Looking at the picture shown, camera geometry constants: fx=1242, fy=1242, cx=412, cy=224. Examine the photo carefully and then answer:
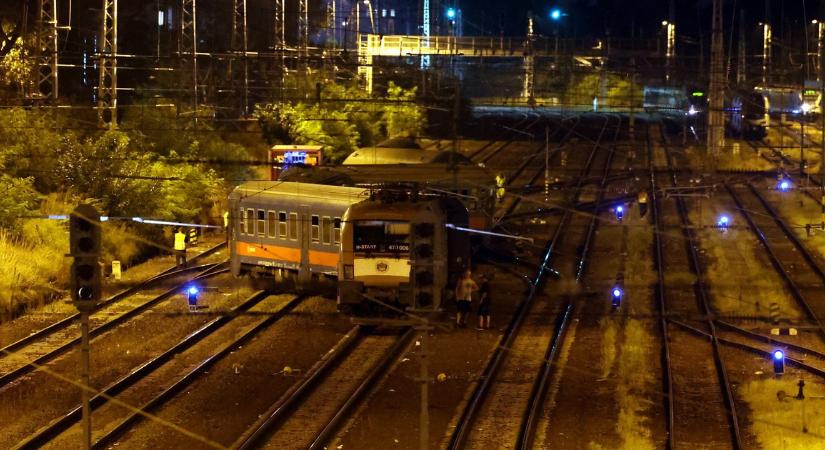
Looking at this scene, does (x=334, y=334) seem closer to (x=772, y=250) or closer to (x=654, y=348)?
(x=654, y=348)

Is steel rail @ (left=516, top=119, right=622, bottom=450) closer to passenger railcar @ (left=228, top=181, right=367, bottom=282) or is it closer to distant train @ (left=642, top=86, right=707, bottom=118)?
passenger railcar @ (left=228, top=181, right=367, bottom=282)

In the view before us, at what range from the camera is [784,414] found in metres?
13.6

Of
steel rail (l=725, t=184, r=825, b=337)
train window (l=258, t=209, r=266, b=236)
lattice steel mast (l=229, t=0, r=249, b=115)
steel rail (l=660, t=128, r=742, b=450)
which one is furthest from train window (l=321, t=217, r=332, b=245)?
steel rail (l=725, t=184, r=825, b=337)

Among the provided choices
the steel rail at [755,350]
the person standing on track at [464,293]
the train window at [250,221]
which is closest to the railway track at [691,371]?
the steel rail at [755,350]

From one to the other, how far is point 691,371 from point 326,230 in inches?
255

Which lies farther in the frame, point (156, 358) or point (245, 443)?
point (156, 358)

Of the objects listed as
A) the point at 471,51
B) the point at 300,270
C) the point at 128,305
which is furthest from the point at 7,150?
the point at 471,51

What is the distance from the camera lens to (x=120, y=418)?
1331 centimetres

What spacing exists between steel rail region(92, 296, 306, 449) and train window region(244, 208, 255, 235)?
1.47m

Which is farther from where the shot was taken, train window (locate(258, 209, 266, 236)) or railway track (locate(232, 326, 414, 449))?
train window (locate(258, 209, 266, 236))

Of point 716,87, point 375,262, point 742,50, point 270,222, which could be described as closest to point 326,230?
point 270,222

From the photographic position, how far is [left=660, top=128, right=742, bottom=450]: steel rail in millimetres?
13066

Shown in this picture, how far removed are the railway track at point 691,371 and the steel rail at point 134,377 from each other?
623 cm

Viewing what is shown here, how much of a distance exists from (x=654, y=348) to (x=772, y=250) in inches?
401
